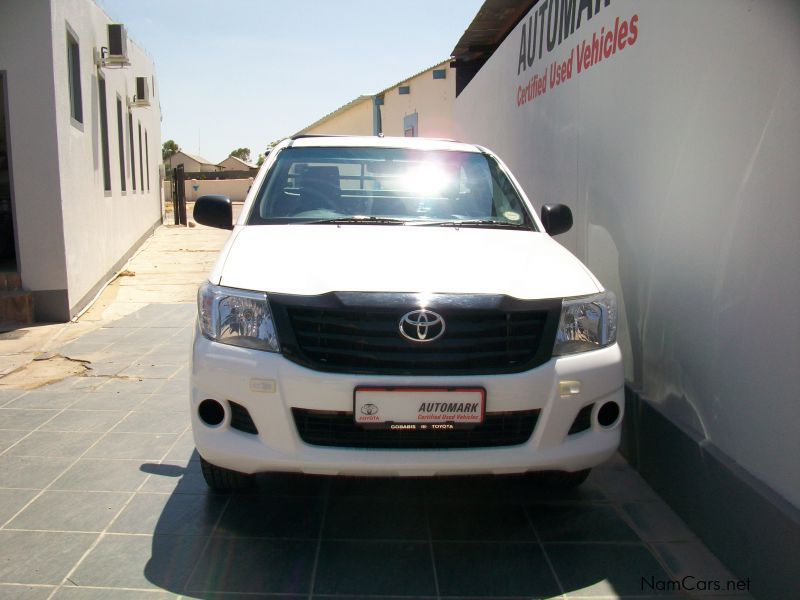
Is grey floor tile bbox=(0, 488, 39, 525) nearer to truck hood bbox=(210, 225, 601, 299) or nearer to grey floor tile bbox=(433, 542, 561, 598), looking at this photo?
truck hood bbox=(210, 225, 601, 299)

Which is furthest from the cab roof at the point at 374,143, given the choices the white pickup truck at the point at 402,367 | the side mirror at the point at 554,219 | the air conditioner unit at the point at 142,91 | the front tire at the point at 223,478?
the air conditioner unit at the point at 142,91

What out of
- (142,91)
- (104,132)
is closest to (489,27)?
(104,132)

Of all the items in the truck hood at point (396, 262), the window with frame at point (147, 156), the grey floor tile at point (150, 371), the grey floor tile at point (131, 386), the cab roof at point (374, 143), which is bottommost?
the grey floor tile at point (131, 386)

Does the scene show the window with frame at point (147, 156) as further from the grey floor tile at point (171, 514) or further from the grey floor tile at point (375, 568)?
the grey floor tile at point (375, 568)

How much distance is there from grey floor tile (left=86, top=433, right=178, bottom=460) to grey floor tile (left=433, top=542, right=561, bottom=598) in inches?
74.2

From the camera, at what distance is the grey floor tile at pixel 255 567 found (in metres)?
2.84

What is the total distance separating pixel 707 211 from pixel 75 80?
26.8ft

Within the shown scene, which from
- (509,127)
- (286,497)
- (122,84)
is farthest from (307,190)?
(122,84)

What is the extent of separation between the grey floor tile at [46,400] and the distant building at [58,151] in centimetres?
265

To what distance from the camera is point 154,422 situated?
15.7 feet

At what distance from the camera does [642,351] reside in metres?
4.09

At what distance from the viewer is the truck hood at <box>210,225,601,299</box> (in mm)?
3004

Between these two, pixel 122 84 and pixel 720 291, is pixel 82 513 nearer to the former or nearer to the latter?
pixel 720 291

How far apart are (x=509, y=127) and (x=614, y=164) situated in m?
4.16
